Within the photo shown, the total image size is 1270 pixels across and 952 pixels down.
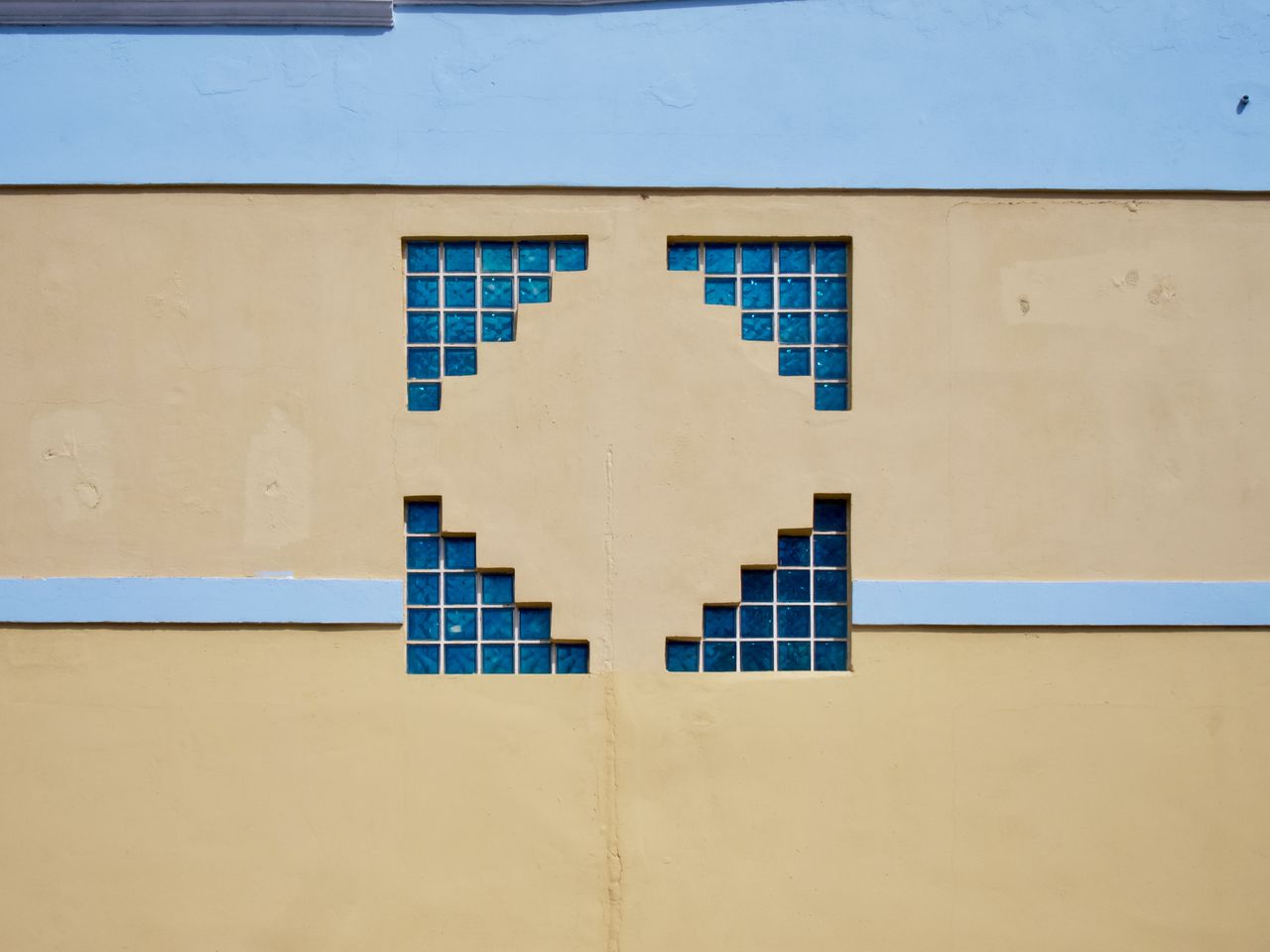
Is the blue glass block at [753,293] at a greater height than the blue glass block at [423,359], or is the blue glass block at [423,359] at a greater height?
the blue glass block at [753,293]

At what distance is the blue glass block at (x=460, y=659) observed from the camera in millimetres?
5219

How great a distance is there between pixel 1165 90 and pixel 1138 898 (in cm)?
310

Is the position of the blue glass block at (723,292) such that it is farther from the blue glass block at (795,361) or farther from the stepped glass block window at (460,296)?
the stepped glass block window at (460,296)

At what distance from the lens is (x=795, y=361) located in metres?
5.29

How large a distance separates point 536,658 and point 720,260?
1.72 m

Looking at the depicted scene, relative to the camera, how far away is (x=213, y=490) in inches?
203

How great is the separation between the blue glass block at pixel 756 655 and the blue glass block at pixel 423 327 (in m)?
1.70

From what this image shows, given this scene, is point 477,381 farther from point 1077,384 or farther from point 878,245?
point 1077,384

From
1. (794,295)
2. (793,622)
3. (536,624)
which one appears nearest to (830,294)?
(794,295)

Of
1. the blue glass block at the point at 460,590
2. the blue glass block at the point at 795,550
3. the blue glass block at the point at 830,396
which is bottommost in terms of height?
the blue glass block at the point at 460,590

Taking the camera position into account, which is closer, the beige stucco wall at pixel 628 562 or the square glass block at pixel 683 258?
the beige stucco wall at pixel 628 562

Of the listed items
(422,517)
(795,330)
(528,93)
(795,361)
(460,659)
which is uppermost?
(528,93)

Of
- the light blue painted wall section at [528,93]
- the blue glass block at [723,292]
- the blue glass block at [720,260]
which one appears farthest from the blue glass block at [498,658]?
the light blue painted wall section at [528,93]

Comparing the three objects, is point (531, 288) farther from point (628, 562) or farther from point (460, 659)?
point (460, 659)
